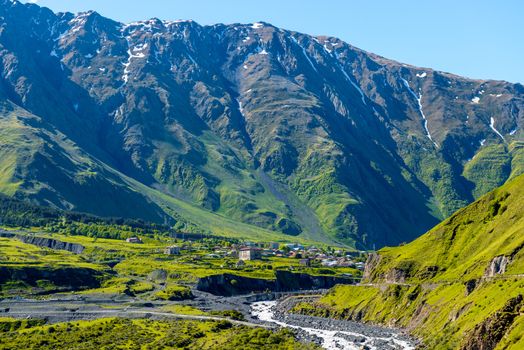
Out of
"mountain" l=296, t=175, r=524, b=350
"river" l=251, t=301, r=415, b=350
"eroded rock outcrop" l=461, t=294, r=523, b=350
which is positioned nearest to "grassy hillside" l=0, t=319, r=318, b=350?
"river" l=251, t=301, r=415, b=350

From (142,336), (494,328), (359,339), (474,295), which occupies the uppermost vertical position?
(474,295)

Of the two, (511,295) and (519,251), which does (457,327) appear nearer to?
(511,295)

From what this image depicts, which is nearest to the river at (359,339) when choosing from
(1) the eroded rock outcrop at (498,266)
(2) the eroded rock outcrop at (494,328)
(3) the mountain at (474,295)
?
(3) the mountain at (474,295)

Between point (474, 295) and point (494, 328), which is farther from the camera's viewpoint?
point (474, 295)

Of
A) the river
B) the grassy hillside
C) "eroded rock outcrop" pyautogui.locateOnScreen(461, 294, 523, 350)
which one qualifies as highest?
"eroded rock outcrop" pyautogui.locateOnScreen(461, 294, 523, 350)

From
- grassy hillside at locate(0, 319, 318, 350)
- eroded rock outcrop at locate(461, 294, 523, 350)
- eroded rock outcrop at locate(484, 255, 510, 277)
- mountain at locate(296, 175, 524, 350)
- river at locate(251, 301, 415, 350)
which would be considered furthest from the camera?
eroded rock outcrop at locate(484, 255, 510, 277)

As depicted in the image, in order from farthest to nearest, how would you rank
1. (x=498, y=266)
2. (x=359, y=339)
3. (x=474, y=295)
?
(x=359, y=339) → (x=498, y=266) → (x=474, y=295)

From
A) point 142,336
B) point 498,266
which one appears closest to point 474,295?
point 498,266

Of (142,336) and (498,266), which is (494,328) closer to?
(498,266)

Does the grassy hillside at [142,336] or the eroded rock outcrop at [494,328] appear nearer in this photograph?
the eroded rock outcrop at [494,328]

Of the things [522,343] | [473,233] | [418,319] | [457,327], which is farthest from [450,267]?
[522,343]

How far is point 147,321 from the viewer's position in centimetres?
18062

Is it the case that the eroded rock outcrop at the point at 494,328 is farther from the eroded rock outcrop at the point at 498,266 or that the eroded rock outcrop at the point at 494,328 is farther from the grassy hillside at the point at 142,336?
the grassy hillside at the point at 142,336

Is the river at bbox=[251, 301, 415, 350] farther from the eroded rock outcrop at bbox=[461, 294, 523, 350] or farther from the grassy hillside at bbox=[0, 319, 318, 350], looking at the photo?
the eroded rock outcrop at bbox=[461, 294, 523, 350]
